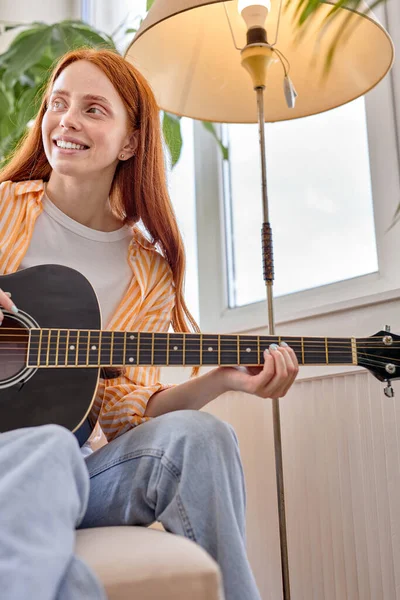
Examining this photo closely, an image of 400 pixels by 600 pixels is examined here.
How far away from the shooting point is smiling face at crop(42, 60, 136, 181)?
1191 millimetres

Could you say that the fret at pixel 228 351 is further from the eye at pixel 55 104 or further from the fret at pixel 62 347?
the eye at pixel 55 104

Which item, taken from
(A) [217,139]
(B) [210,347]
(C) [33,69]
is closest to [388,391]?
(B) [210,347]

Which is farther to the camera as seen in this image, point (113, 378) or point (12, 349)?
point (113, 378)

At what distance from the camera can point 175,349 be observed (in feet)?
3.40

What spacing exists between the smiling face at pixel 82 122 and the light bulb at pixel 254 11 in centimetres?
28

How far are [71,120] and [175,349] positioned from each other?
1.52 ft

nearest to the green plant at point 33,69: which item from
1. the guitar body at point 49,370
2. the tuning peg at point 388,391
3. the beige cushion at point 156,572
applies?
the guitar body at point 49,370

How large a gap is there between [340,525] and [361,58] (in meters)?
0.88

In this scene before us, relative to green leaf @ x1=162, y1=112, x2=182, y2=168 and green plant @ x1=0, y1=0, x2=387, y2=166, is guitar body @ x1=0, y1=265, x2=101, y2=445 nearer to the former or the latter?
green plant @ x1=0, y1=0, x2=387, y2=166

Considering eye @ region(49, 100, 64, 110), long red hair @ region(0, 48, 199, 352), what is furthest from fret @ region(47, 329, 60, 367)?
eye @ region(49, 100, 64, 110)

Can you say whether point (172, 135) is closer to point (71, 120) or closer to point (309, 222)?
point (309, 222)

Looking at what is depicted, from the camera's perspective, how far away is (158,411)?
3.62ft

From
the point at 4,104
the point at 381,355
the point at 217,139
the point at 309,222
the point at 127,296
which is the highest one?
the point at 4,104

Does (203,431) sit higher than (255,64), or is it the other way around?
(255,64)
